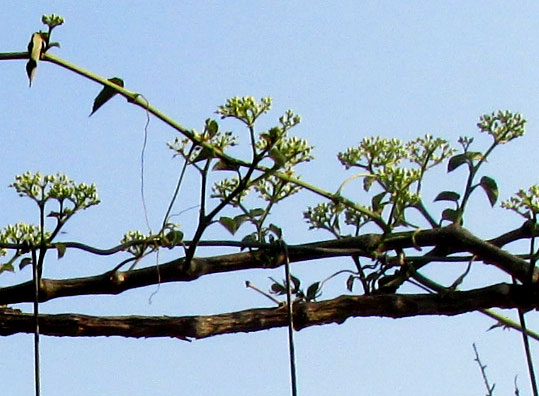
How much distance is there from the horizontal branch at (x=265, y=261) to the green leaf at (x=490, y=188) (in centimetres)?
6

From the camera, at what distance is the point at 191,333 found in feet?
4.24

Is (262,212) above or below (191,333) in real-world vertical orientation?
above

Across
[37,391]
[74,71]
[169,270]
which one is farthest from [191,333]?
[74,71]

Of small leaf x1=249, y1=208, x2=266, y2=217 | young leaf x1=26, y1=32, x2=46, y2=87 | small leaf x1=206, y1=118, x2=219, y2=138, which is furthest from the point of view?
small leaf x1=249, y1=208, x2=266, y2=217

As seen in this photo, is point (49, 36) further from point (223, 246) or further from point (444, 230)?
point (444, 230)

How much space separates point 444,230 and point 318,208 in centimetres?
17

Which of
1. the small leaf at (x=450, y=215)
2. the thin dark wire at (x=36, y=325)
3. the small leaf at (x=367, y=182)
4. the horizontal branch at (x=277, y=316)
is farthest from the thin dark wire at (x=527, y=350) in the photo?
the thin dark wire at (x=36, y=325)

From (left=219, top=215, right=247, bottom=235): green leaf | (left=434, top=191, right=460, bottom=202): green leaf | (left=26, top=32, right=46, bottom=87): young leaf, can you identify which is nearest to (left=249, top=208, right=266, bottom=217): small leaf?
(left=219, top=215, right=247, bottom=235): green leaf

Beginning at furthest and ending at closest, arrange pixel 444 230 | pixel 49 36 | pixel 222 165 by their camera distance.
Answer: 1. pixel 444 230
2. pixel 222 165
3. pixel 49 36

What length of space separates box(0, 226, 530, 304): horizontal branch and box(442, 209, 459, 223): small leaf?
2cm

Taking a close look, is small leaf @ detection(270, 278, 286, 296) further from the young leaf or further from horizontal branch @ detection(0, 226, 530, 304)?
the young leaf

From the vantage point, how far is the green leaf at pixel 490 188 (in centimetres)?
135

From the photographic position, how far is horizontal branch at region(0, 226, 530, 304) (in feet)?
4.29

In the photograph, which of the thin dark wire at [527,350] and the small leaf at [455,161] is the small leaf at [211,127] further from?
the thin dark wire at [527,350]
